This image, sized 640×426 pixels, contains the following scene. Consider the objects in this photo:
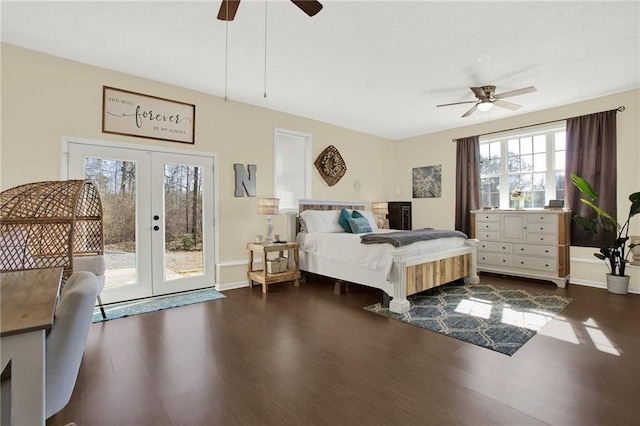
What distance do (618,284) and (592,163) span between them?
1718mm

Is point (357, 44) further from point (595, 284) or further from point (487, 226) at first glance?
point (595, 284)

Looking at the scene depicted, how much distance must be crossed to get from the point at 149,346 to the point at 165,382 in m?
0.67

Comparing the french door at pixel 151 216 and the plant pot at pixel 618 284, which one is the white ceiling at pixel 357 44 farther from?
the plant pot at pixel 618 284

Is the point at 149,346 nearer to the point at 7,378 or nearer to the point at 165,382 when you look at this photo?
the point at 165,382

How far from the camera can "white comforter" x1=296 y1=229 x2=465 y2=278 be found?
3504 mm

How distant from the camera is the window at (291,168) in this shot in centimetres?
514

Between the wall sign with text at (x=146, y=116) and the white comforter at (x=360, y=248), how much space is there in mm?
2248

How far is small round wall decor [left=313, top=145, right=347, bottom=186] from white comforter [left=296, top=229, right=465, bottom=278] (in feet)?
4.59

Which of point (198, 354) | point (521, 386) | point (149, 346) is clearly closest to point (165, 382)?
point (198, 354)

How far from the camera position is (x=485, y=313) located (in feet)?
10.7

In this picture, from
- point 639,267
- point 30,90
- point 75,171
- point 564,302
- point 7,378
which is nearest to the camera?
point 7,378

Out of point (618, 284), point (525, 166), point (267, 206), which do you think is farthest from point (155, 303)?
point (525, 166)

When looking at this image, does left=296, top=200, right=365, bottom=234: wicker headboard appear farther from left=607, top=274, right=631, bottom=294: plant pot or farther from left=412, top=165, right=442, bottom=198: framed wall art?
left=607, top=274, right=631, bottom=294: plant pot

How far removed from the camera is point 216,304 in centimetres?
366
